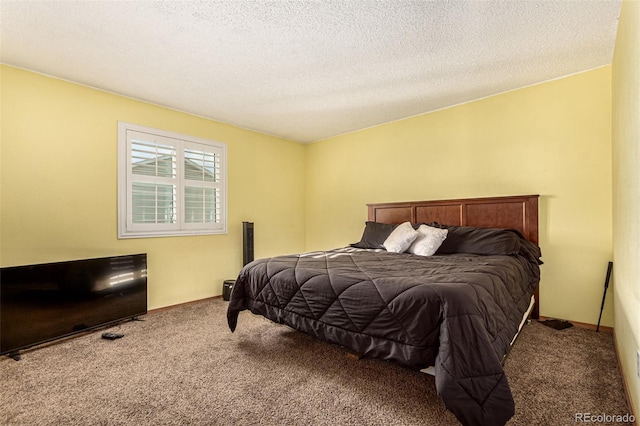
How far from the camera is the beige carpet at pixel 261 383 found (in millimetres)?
1592

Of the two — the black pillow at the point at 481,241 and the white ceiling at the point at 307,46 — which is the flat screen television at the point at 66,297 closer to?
the white ceiling at the point at 307,46

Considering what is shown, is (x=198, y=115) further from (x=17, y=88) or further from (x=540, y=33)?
(x=540, y=33)

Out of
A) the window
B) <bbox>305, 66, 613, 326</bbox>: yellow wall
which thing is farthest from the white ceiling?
the window

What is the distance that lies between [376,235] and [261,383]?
7.52ft

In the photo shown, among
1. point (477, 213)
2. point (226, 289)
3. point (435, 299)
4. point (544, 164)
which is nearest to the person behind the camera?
point (435, 299)

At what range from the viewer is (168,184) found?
3.68 metres

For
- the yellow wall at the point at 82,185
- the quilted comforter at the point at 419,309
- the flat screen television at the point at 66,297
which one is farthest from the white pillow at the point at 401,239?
the flat screen television at the point at 66,297

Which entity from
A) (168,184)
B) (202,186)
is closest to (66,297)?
(168,184)

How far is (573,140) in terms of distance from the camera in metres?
2.89

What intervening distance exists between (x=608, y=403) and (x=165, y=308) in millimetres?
3959

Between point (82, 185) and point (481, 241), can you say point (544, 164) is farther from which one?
point (82, 185)

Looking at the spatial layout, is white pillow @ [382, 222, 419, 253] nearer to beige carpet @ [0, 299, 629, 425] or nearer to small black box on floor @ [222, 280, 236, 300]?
beige carpet @ [0, 299, 629, 425]

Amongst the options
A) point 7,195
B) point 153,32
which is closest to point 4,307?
point 7,195

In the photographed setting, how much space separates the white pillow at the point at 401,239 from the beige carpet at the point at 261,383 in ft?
4.17
